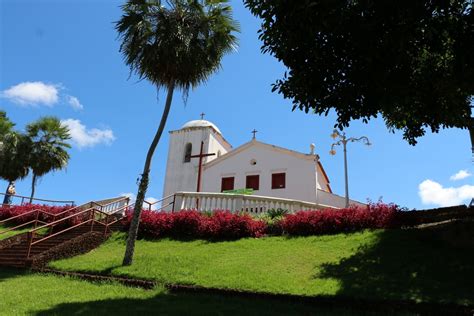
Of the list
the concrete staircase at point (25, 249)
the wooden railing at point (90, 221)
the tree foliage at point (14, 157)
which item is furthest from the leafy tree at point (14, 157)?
the concrete staircase at point (25, 249)

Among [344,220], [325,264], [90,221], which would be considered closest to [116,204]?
[90,221]

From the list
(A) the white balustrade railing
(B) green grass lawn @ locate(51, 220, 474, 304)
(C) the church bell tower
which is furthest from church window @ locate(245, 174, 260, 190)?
(B) green grass lawn @ locate(51, 220, 474, 304)

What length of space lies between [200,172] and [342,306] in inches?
968

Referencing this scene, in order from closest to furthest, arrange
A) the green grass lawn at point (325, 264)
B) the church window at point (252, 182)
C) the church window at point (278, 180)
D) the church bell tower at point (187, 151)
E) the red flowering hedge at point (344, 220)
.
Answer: the green grass lawn at point (325, 264), the red flowering hedge at point (344, 220), the church window at point (278, 180), the church window at point (252, 182), the church bell tower at point (187, 151)

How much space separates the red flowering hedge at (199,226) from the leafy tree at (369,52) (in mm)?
6548

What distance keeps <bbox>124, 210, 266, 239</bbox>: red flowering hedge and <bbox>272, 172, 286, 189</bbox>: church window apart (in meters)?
14.9

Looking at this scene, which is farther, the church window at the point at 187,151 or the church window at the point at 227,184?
the church window at the point at 187,151

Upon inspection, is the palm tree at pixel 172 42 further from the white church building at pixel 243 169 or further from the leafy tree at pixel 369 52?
the white church building at pixel 243 169

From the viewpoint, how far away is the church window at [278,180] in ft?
93.8

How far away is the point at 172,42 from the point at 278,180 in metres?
18.7

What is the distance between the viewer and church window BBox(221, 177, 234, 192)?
30.1 m

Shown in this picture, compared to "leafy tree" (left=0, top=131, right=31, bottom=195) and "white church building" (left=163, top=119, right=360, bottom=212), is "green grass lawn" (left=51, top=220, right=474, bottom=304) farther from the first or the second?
"leafy tree" (left=0, top=131, right=31, bottom=195)

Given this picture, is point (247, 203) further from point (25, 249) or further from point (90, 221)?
point (25, 249)

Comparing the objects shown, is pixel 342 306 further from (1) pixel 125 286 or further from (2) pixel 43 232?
(2) pixel 43 232
